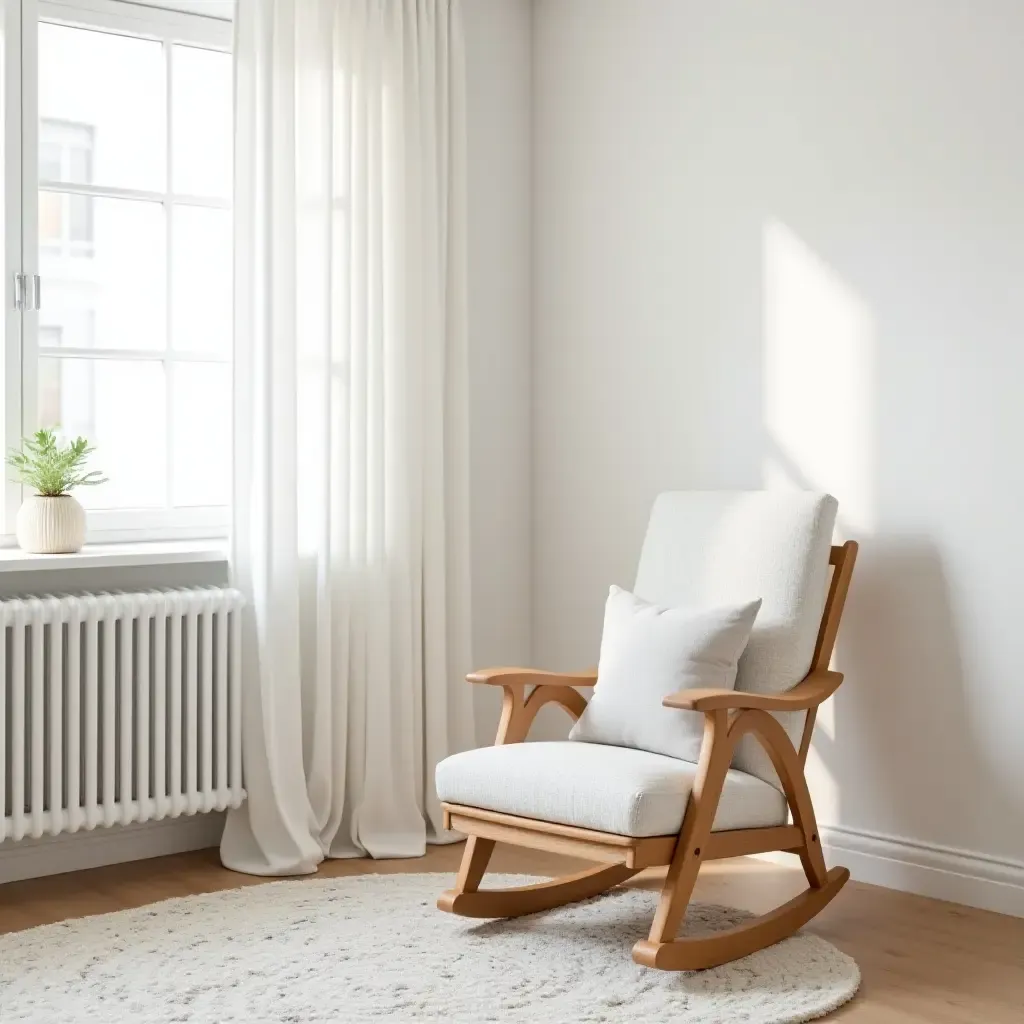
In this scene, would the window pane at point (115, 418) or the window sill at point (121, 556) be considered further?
the window pane at point (115, 418)

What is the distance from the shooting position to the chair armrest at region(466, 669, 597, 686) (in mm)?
3127

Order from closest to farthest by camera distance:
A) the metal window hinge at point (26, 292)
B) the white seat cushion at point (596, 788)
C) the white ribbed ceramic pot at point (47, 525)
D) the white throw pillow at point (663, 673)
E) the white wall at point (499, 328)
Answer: the white seat cushion at point (596, 788) < the white throw pillow at point (663, 673) < the white ribbed ceramic pot at point (47, 525) < the metal window hinge at point (26, 292) < the white wall at point (499, 328)

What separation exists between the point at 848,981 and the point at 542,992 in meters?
0.59

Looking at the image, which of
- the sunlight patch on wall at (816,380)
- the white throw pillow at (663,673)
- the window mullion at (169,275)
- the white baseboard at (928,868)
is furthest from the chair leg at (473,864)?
the window mullion at (169,275)

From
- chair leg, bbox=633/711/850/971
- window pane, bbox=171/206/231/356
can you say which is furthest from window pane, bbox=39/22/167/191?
chair leg, bbox=633/711/850/971

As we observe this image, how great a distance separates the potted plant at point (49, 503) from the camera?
3.36 metres

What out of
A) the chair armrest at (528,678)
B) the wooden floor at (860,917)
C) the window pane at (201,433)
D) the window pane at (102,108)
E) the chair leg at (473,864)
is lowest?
the wooden floor at (860,917)

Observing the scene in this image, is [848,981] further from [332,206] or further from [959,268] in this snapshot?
[332,206]

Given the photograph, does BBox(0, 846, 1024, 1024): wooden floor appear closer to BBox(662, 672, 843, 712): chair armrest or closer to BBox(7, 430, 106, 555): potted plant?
BBox(662, 672, 843, 712): chair armrest

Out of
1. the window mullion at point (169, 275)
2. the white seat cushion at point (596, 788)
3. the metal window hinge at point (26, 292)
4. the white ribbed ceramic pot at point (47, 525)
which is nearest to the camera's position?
the white seat cushion at point (596, 788)

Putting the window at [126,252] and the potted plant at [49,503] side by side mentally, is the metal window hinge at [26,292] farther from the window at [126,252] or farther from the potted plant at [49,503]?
the potted plant at [49,503]

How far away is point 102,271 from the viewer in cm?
368

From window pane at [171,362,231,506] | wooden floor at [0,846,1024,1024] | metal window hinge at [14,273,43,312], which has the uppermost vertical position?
metal window hinge at [14,273,43,312]

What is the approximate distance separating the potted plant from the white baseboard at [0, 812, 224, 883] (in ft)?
2.46
